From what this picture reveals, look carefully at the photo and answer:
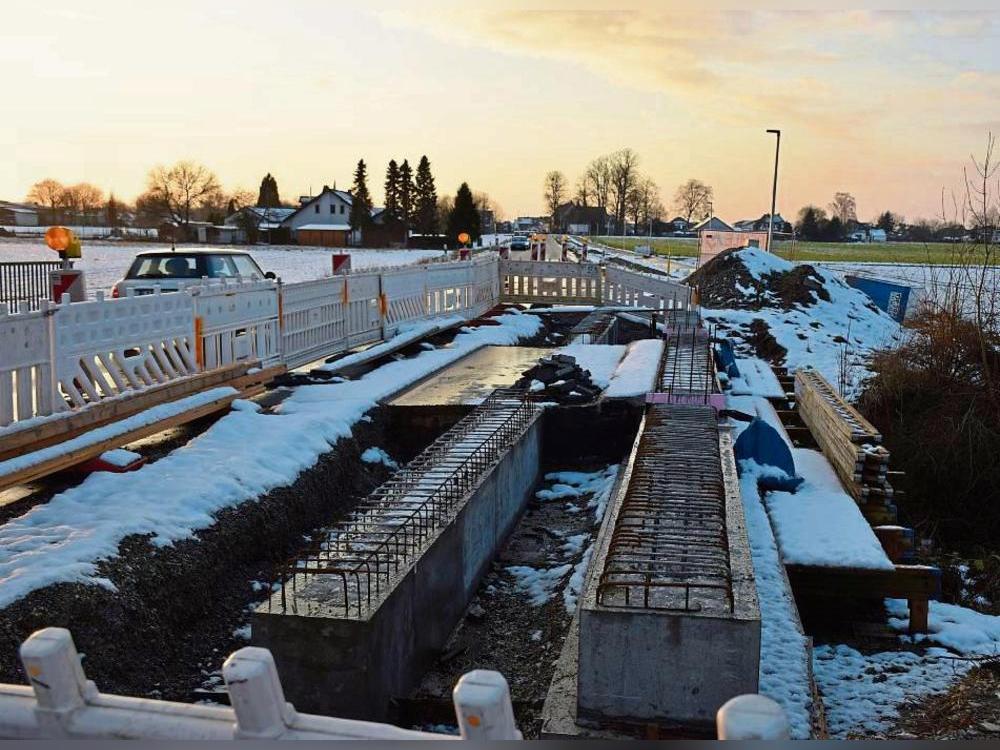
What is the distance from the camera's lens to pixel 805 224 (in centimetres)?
10238

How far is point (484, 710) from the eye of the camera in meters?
1.91

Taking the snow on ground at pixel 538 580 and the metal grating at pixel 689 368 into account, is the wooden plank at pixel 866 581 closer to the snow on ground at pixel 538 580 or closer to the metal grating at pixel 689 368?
the snow on ground at pixel 538 580

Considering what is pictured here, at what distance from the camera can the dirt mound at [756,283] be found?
87.2 ft

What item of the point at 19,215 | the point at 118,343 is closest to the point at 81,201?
the point at 19,215

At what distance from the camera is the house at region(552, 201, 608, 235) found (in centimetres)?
12562

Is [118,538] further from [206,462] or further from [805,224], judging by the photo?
[805,224]

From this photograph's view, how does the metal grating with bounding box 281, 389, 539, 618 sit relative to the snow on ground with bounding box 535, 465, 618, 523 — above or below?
above

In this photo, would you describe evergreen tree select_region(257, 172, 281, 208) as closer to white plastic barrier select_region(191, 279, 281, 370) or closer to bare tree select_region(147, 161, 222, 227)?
bare tree select_region(147, 161, 222, 227)

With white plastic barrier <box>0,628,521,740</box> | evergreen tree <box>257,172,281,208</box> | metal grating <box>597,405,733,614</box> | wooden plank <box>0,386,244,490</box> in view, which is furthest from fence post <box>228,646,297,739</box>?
evergreen tree <box>257,172,281,208</box>

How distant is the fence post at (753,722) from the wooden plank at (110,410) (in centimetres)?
642

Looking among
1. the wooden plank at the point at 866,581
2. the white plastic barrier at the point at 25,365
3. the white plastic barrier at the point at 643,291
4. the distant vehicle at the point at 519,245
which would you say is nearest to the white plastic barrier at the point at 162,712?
the white plastic barrier at the point at 25,365

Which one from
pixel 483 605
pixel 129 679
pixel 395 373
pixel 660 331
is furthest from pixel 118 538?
pixel 660 331

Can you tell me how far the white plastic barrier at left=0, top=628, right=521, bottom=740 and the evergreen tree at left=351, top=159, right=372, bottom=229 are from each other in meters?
79.3

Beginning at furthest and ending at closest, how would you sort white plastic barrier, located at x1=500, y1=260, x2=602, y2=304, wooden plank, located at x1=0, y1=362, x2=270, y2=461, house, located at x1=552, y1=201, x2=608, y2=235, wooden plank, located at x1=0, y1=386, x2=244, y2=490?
house, located at x1=552, y1=201, x2=608, y2=235
white plastic barrier, located at x1=500, y1=260, x2=602, y2=304
wooden plank, located at x1=0, y1=362, x2=270, y2=461
wooden plank, located at x1=0, y1=386, x2=244, y2=490
